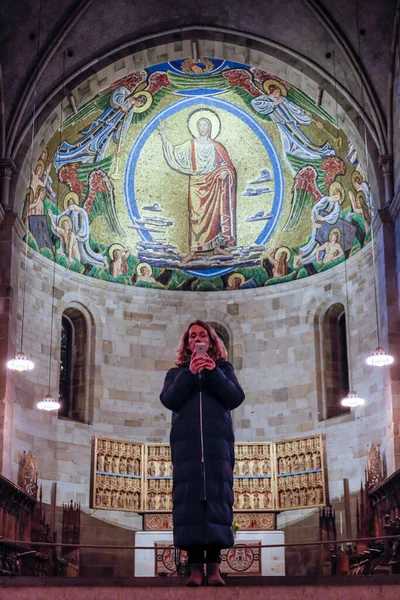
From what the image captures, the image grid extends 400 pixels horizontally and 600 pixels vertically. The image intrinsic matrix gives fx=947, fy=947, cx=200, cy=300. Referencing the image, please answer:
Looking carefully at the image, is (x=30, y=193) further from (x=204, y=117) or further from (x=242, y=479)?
(x=242, y=479)

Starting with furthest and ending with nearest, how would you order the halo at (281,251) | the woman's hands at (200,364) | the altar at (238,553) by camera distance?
1. the halo at (281,251)
2. the altar at (238,553)
3. the woman's hands at (200,364)

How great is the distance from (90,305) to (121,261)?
1.42 meters

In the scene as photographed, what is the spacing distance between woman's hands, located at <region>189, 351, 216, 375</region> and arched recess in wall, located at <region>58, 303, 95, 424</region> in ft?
48.1

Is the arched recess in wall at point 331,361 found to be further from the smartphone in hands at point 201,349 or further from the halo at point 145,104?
the smartphone in hands at point 201,349

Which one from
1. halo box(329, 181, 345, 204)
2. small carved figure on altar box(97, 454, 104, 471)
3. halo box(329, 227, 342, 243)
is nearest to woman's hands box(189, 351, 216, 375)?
small carved figure on altar box(97, 454, 104, 471)

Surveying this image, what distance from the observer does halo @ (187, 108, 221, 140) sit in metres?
22.8

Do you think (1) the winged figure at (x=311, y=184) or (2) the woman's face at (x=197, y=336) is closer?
(2) the woman's face at (x=197, y=336)

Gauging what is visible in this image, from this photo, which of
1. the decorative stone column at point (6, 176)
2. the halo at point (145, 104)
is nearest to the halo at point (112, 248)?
the halo at point (145, 104)

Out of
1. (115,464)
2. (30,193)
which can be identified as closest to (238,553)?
(115,464)

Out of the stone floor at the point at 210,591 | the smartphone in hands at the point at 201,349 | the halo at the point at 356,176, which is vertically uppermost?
the halo at the point at 356,176

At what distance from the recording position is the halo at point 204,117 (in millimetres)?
22812

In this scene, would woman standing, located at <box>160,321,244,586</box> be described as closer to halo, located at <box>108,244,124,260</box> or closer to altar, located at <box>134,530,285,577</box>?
altar, located at <box>134,530,285,577</box>

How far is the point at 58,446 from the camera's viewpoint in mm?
20500

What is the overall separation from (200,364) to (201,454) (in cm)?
64
